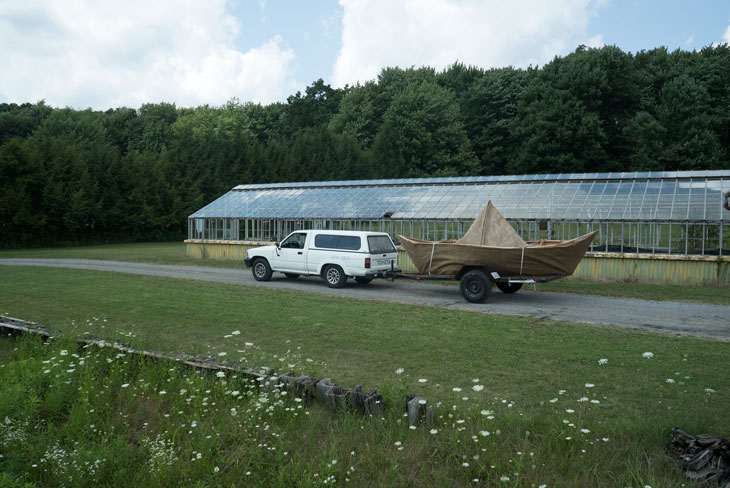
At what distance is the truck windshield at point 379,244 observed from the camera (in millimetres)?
16859

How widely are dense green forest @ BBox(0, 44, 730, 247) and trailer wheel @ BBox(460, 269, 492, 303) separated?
120 feet

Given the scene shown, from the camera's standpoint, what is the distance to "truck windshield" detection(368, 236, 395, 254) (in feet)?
55.3

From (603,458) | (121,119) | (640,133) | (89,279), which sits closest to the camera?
(603,458)

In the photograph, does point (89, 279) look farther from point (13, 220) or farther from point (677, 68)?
point (677, 68)

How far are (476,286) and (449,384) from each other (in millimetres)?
7519

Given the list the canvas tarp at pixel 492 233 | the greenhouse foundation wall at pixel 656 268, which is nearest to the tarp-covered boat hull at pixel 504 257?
the canvas tarp at pixel 492 233

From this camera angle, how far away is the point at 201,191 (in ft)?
175

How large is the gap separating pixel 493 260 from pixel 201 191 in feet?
147

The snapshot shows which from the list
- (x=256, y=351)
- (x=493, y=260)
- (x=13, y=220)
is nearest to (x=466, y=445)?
(x=256, y=351)

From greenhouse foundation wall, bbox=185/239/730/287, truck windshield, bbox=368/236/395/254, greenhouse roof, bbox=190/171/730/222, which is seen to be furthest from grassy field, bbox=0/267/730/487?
greenhouse roof, bbox=190/171/730/222

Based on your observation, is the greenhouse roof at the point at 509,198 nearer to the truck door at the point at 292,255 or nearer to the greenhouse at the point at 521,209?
the greenhouse at the point at 521,209

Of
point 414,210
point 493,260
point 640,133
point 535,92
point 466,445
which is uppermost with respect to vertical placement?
point 535,92

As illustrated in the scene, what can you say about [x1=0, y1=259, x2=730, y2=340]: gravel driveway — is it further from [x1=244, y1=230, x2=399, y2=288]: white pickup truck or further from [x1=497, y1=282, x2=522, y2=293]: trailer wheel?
[x1=244, y1=230, x2=399, y2=288]: white pickup truck

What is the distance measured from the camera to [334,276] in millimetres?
17234
